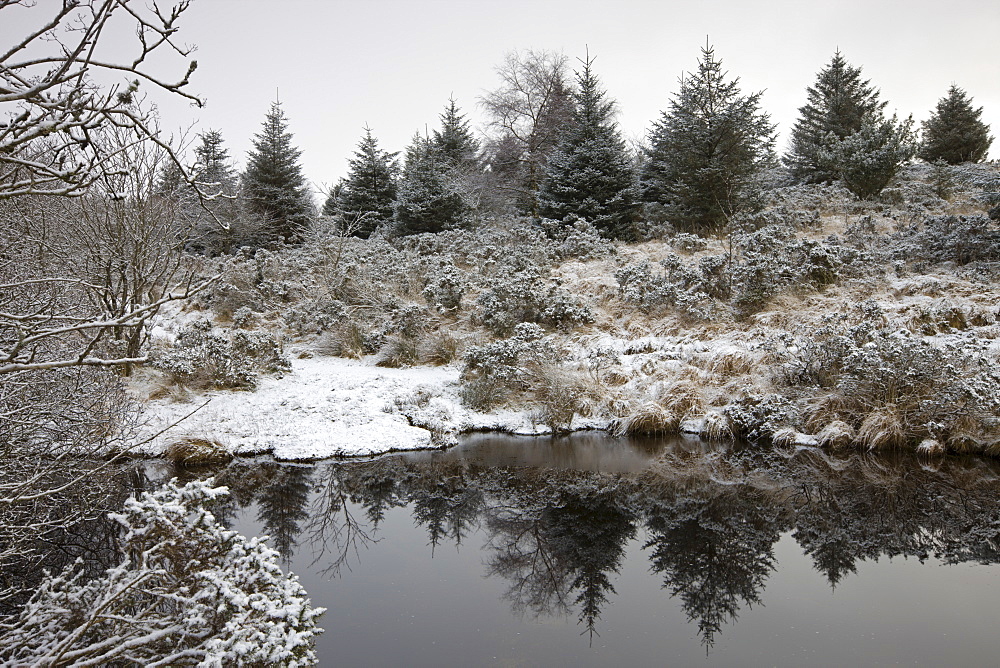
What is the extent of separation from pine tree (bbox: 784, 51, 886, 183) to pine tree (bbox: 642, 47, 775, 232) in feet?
14.4

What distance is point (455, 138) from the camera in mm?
24250

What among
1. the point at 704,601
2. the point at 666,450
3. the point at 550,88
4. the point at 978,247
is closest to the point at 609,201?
the point at 550,88

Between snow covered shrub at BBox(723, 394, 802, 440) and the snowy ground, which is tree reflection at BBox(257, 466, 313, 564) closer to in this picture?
the snowy ground

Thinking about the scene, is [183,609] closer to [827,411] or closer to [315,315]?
[827,411]

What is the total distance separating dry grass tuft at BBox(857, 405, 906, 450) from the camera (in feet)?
24.6

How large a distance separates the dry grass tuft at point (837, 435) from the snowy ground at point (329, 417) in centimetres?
339

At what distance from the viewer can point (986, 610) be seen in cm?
391

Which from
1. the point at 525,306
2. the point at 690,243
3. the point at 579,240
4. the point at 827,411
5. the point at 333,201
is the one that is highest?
the point at 333,201

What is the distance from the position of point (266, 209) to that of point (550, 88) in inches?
441

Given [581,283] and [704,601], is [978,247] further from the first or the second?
[704,601]

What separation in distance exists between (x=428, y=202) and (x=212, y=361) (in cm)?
1056

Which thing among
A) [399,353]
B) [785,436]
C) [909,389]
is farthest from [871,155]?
[399,353]

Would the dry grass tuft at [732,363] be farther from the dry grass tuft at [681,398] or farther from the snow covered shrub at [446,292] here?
the snow covered shrub at [446,292]

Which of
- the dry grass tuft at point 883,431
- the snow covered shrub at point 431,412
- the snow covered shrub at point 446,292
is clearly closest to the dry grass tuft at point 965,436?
the dry grass tuft at point 883,431
